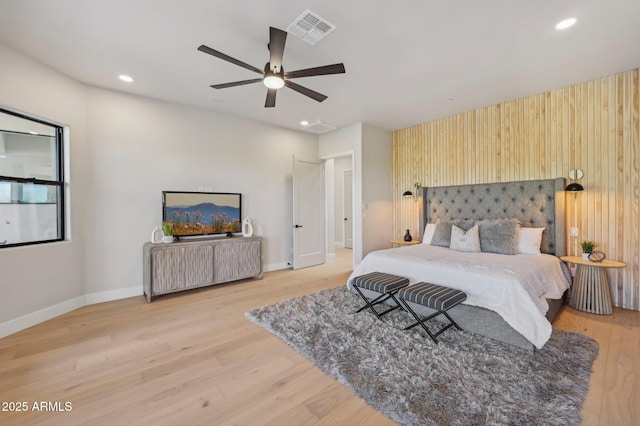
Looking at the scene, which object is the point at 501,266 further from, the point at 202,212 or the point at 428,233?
the point at 202,212

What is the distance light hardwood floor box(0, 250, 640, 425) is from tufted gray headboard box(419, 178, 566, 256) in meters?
1.13

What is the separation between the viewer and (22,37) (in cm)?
247

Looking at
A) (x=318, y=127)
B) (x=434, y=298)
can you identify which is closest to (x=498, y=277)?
(x=434, y=298)

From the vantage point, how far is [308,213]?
549 centimetres

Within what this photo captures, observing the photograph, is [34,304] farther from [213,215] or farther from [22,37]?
[22,37]

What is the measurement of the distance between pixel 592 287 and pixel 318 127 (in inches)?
180

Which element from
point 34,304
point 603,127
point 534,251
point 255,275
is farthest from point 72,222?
point 603,127

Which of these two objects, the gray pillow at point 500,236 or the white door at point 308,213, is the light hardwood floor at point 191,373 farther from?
the white door at point 308,213

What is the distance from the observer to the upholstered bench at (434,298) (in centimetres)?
234

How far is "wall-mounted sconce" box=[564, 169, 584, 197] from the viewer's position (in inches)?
129

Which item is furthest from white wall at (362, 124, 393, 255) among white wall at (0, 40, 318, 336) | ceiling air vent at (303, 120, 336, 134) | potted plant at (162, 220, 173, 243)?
potted plant at (162, 220, 173, 243)

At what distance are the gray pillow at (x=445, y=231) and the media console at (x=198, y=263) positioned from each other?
112 inches

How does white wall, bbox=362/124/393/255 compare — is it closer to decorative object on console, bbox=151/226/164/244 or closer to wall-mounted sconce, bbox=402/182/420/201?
wall-mounted sconce, bbox=402/182/420/201

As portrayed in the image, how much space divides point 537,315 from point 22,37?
17.0 feet
